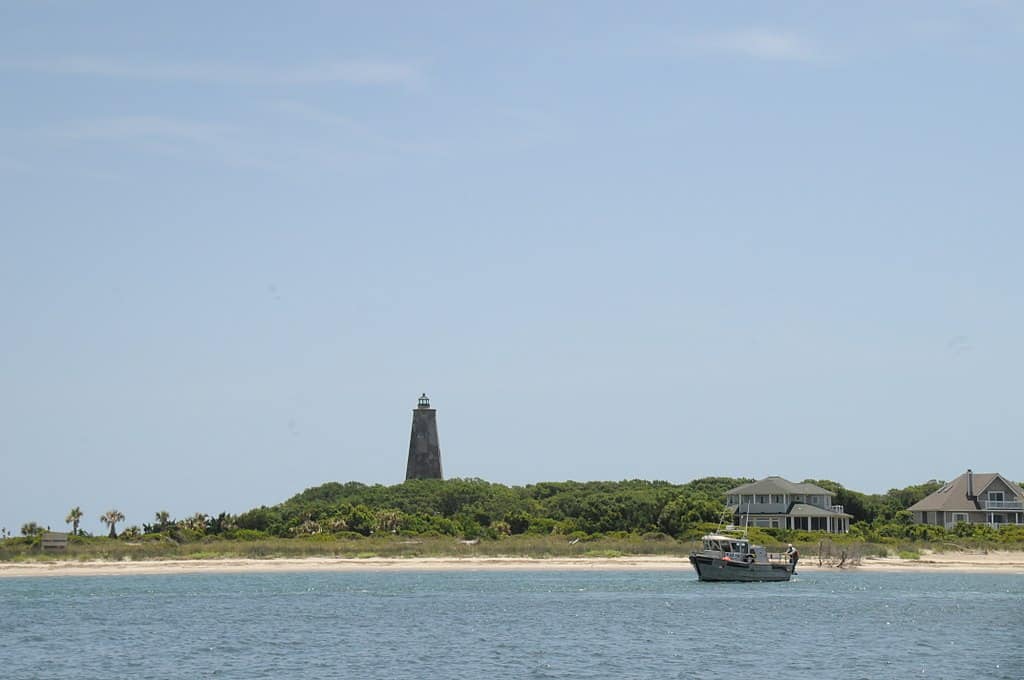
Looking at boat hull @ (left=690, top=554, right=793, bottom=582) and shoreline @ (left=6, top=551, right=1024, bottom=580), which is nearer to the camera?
boat hull @ (left=690, top=554, right=793, bottom=582)

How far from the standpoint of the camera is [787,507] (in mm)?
105188

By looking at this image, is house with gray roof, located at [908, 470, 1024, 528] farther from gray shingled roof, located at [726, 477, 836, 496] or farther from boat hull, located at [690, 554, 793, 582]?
boat hull, located at [690, 554, 793, 582]

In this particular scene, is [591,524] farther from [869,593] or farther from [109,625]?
[109,625]

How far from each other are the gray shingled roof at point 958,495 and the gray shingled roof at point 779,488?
7.57m

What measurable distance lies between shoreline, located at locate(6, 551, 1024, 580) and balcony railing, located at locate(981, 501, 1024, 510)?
2017cm

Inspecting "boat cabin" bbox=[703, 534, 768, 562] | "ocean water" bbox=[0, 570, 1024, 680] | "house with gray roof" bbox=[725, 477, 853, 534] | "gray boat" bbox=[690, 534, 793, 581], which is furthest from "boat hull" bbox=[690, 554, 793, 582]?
"house with gray roof" bbox=[725, 477, 853, 534]

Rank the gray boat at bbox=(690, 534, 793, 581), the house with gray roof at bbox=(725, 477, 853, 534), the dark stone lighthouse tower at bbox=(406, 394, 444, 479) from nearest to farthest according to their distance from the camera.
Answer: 1. the gray boat at bbox=(690, 534, 793, 581)
2. the house with gray roof at bbox=(725, 477, 853, 534)
3. the dark stone lighthouse tower at bbox=(406, 394, 444, 479)

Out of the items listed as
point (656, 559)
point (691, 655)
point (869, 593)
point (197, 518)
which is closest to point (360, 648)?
point (691, 655)

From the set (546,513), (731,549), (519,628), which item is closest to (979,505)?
(546,513)

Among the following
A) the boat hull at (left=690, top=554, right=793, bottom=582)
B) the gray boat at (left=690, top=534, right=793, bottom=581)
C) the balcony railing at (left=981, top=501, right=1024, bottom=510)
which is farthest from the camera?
the balcony railing at (left=981, top=501, right=1024, bottom=510)

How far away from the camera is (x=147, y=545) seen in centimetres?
9375

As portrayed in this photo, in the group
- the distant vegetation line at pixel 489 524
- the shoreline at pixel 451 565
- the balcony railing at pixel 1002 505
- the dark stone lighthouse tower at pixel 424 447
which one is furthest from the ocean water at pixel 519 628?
the dark stone lighthouse tower at pixel 424 447

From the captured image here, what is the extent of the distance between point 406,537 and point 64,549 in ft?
75.5

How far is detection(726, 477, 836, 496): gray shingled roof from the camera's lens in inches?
4140
